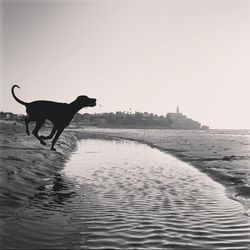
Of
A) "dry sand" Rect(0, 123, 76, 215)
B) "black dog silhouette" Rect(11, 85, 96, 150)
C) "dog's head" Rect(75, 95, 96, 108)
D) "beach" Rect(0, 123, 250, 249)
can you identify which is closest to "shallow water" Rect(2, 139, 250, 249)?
"beach" Rect(0, 123, 250, 249)

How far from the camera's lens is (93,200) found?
10.6 m

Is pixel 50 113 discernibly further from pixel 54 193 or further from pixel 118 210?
pixel 54 193

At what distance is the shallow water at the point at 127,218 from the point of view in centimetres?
661

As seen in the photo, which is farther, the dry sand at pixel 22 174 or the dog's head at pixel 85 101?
the dry sand at pixel 22 174

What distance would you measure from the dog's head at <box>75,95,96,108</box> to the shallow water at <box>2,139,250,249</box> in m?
2.79

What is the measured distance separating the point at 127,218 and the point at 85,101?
Answer: 11.4 ft

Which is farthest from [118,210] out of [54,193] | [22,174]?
[22,174]

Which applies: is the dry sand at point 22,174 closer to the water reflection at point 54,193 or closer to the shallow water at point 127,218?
the water reflection at point 54,193

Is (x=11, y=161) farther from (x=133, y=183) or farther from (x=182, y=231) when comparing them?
(x=182, y=231)

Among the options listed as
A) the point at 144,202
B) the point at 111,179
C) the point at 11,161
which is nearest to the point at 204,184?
the point at 111,179

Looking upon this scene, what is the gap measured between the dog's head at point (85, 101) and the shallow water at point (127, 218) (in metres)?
2.79

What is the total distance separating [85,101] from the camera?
22.4ft

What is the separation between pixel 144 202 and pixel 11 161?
27.8 ft

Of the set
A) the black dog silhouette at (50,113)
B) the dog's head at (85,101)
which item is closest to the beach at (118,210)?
the black dog silhouette at (50,113)
